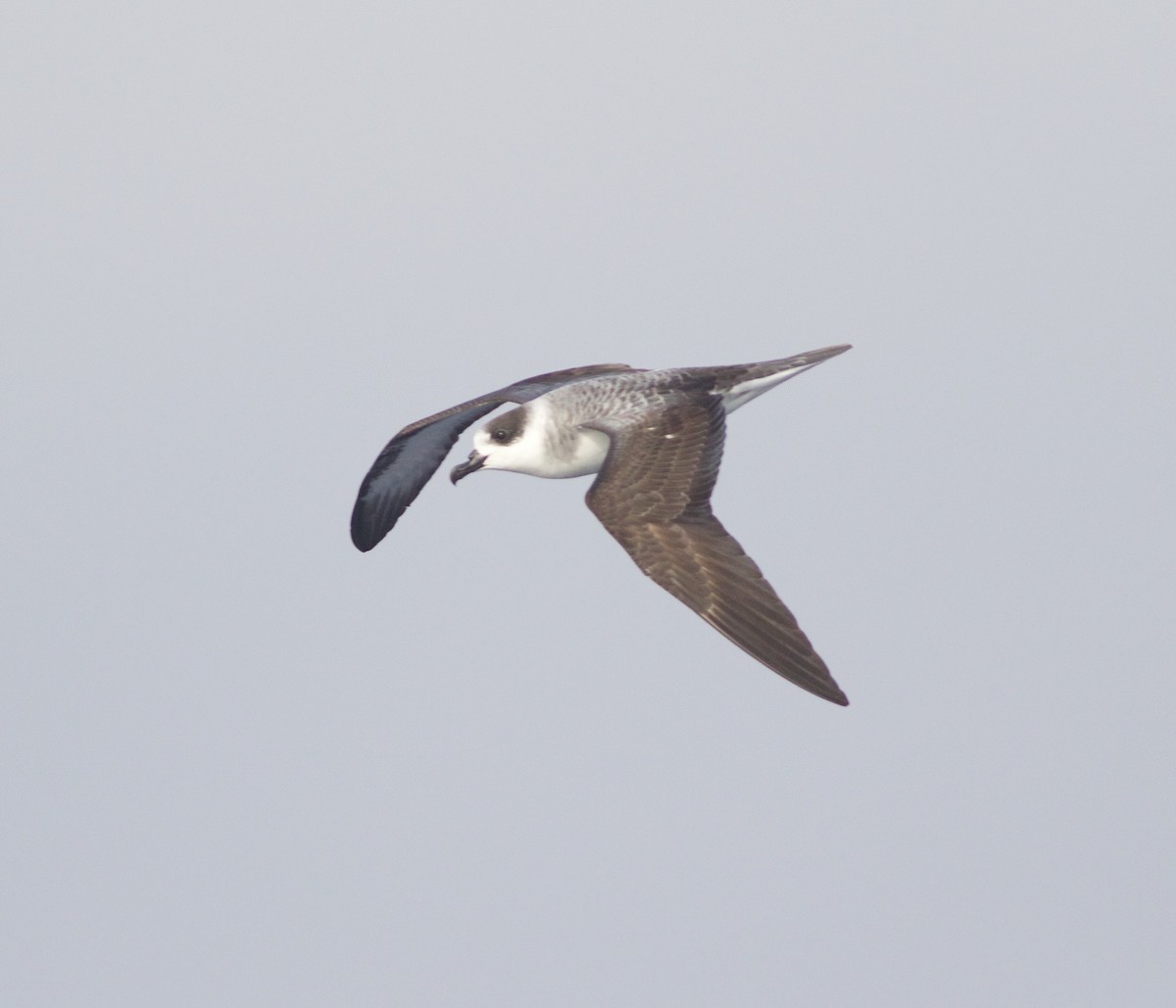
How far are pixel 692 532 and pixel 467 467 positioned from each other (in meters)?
2.77

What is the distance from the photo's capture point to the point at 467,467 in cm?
1501

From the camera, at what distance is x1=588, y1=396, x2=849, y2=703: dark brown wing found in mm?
12125

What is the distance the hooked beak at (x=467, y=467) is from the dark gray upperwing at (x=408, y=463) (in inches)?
51.6

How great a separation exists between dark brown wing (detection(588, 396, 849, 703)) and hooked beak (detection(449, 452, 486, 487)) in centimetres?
157

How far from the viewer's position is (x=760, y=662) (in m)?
12.0

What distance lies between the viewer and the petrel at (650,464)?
12.3 meters

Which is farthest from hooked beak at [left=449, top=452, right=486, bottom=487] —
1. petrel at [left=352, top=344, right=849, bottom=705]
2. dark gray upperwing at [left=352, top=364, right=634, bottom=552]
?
dark gray upperwing at [left=352, top=364, right=634, bottom=552]

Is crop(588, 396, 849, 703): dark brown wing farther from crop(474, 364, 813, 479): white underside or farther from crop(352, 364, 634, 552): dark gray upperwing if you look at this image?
crop(352, 364, 634, 552): dark gray upperwing

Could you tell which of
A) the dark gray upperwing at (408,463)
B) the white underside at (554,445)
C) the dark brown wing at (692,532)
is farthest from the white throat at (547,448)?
the dark gray upperwing at (408,463)

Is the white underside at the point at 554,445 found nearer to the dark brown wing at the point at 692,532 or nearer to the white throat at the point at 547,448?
the white throat at the point at 547,448

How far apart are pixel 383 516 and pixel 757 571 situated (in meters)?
5.19

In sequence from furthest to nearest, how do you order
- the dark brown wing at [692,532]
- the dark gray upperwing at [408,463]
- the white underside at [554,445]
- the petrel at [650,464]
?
the dark gray upperwing at [408,463] < the white underside at [554,445] < the petrel at [650,464] < the dark brown wing at [692,532]

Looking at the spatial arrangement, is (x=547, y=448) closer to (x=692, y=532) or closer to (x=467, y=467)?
(x=467, y=467)

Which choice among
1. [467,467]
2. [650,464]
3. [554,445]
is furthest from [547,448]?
[650,464]
